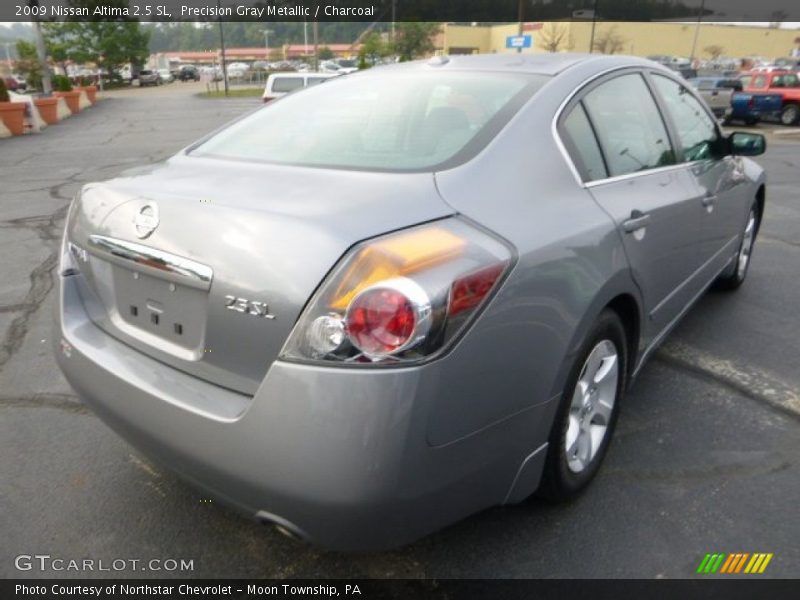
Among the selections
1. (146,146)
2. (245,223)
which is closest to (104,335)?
(245,223)

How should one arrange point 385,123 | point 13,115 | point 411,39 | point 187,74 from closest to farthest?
1. point 385,123
2. point 13,115
3. point 411,39
4. point 187,74

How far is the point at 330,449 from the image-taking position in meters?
1.58

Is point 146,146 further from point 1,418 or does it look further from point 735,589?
point 735,589

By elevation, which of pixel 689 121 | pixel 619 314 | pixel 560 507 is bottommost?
pixel 560 507

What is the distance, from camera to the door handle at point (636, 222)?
2.39 metres

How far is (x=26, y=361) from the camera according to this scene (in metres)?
3.72

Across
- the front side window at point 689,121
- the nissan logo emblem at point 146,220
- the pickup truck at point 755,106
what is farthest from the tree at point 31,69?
the nissan logo emblem at point 146,220

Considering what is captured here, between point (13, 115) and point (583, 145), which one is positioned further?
point (13, 115)

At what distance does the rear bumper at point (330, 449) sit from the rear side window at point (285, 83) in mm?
18408

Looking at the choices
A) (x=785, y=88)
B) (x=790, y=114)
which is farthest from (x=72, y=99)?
(x=790, y=114)

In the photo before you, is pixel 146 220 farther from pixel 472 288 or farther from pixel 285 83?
pixel 285 83

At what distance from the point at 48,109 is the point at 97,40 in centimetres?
3809

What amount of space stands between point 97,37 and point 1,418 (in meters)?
61.4

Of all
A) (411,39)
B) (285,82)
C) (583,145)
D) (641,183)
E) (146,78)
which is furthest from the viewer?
(411,39)
